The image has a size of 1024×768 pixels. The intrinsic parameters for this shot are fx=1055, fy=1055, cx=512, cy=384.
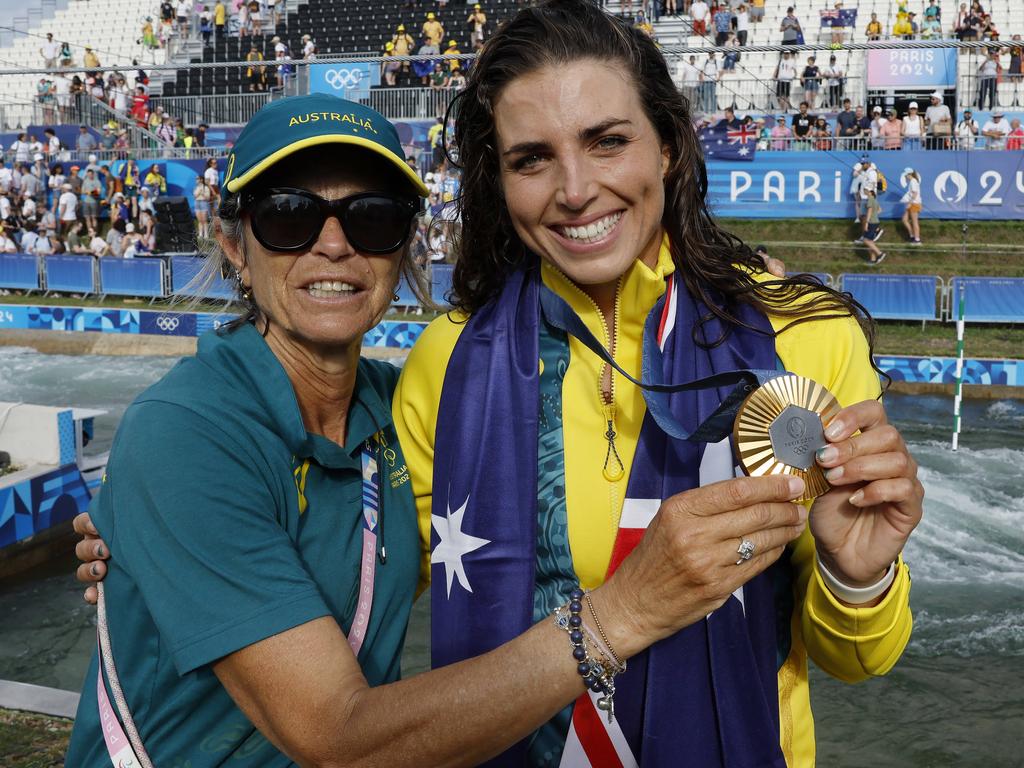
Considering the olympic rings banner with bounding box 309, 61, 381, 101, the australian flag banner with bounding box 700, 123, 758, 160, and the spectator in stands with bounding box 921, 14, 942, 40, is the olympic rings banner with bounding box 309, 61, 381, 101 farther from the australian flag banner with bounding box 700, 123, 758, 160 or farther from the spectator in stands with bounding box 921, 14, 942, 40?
the spectator in stands with bounding box 921, 14, 942, 40

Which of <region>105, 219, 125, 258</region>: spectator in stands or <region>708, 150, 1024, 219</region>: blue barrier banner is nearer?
<region>708, 150, 1024, 219</region>: blue barrier banner

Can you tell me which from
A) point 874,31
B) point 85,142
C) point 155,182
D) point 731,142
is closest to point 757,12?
point 874,31

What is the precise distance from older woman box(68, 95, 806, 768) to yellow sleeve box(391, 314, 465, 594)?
6 cm

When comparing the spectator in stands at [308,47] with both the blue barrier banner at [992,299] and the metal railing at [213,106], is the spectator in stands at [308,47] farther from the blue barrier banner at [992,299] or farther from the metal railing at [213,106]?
the blue barrier banner at [992,299]

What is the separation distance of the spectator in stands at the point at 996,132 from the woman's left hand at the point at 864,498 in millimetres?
18689

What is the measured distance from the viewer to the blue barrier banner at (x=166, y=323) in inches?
692

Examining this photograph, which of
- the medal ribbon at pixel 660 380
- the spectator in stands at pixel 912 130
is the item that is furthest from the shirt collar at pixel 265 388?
the spectator in stands at pixel 912 130

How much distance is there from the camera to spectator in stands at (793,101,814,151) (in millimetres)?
19281

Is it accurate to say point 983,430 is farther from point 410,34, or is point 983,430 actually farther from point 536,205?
point 410,34

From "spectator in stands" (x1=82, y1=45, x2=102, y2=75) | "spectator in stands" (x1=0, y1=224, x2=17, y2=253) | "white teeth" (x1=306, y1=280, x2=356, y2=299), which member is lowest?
"spectator in stands" (x1=0, y1=224, x2=17, y2=253)

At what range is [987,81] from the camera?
19.4 meters

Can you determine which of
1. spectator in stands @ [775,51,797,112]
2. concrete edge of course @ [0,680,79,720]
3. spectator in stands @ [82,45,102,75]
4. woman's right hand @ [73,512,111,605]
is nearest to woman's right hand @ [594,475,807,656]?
woman's right hand @ [73,512,111,605]

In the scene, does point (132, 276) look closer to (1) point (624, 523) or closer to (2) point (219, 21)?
(2) point (219, 21)

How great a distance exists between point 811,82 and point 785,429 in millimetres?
20774
